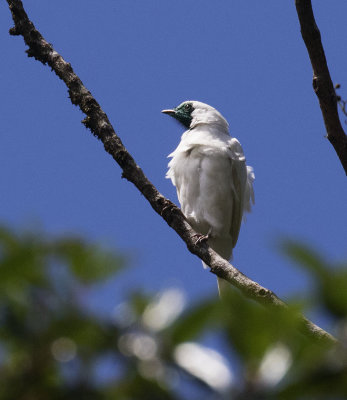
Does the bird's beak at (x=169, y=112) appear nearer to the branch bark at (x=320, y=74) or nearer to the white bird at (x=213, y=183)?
the white bird at (x=213, y=183)

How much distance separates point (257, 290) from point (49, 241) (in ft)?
14.1

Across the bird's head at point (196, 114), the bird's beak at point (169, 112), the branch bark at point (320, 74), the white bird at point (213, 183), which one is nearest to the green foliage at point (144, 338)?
the branch bark at point (320, 74)

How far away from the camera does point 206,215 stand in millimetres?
8086

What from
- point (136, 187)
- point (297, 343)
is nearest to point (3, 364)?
point (297, 343)

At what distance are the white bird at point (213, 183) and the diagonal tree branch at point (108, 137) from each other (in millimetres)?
2167

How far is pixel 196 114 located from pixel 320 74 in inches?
189

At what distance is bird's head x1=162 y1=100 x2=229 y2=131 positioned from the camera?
889 centimetres

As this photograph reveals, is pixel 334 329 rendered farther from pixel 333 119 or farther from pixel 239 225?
pixel 239 225

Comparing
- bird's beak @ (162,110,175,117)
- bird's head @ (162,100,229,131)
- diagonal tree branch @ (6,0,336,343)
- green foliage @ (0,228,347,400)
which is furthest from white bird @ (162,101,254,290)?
green foliage @ (0,228,347,400)

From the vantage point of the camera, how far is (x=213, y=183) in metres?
8.03

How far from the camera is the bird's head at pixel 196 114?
8893 mm

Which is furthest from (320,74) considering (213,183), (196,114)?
(196,114)

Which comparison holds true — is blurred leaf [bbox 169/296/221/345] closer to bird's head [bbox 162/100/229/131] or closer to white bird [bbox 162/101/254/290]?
white bird [bbox 162/101/254/290]

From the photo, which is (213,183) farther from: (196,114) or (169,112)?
(169,112)
